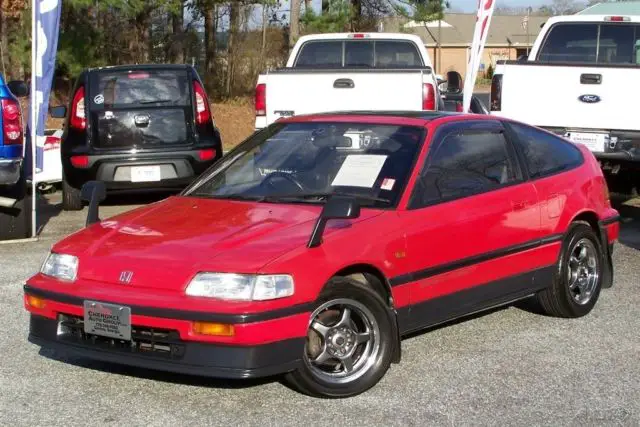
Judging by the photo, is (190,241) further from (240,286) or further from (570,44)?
(570,44)

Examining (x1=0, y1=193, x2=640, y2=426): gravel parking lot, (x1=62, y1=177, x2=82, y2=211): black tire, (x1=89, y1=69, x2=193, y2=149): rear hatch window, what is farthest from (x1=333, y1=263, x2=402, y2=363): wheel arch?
(x1=62, y1=177, x2=82, y2=211): black tire

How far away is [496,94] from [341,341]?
21.0ft

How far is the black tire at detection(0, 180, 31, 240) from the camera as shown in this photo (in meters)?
10.3

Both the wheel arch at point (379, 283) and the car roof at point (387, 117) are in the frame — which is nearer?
the wheel arch at point (379, 283)

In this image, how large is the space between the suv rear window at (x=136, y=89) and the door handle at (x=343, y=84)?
1.80 metres

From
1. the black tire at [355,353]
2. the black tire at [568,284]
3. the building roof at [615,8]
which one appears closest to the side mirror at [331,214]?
the black tire at [355,353]

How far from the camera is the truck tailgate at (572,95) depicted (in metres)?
10.5

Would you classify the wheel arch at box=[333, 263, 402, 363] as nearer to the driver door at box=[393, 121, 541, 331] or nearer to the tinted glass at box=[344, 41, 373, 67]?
the driver door at box=[393, 121, 541, 331]

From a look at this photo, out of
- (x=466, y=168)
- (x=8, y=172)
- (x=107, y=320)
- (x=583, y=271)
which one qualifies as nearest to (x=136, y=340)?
(x=107, y=320)

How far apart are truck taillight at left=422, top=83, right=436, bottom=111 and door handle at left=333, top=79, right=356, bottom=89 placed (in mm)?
749

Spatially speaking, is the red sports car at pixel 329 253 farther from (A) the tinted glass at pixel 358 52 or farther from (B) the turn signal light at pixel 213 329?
(A) the tinted glass at pixel 358 52

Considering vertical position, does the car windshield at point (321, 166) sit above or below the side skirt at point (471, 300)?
above

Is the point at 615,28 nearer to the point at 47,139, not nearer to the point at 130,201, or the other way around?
the point at 130,201

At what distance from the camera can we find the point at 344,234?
17.7 feet
